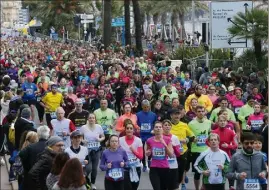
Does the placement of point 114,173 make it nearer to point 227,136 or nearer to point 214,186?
point 214,186

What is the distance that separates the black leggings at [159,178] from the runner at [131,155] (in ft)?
0.72

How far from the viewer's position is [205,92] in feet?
62.2

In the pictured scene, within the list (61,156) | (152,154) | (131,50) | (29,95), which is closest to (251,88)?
(29,95)

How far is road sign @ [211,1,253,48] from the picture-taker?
3028 centimetres

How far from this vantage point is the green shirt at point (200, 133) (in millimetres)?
13516

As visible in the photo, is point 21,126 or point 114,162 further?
point 21,126

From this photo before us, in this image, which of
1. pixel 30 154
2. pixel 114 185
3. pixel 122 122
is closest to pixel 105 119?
pixel 122 122

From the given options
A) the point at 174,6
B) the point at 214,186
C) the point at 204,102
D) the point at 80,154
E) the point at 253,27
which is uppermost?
→ the point at 174,6

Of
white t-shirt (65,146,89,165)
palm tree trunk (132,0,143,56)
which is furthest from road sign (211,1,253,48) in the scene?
white t-shirt (65,146,89,165)

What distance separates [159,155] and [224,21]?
19.1 m

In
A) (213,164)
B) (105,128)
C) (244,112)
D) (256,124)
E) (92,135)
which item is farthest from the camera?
(244,112)

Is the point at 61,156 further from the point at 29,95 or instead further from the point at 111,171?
the point at 29,95

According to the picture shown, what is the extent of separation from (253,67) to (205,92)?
10.0m

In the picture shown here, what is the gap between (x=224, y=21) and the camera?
101ft
